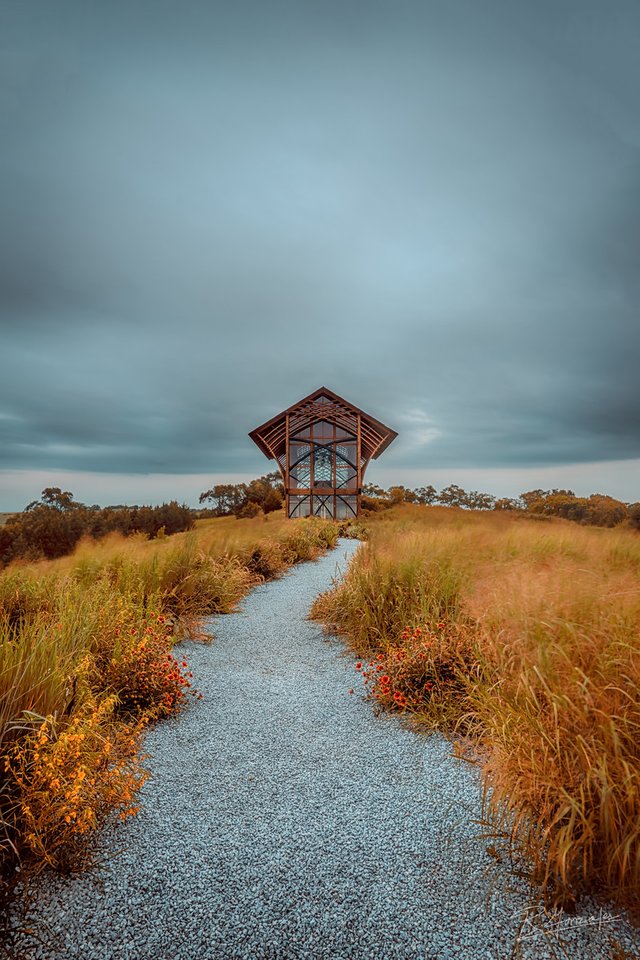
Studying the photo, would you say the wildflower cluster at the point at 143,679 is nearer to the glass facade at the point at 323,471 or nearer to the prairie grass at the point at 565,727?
the prairie grass at the point at 565,727

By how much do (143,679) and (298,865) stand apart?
2020 mm

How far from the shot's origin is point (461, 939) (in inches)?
70.8

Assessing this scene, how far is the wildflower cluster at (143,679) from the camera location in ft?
12.0

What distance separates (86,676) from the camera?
3.42 metres

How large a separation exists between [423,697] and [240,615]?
347cm

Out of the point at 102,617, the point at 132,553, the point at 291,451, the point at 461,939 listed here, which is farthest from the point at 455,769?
the point at 291,451

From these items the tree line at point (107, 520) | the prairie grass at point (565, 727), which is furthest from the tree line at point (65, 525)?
the prairie grass at point (565, 727)

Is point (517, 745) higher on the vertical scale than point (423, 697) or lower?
higher

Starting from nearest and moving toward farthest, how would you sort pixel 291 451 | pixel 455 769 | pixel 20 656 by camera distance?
1. pixel 20 656
2. pixel 455 769
3. pixel 291 451

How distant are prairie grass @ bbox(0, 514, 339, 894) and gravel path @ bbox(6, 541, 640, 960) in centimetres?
19

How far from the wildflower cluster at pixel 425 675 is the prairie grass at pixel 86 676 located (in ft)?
5.00

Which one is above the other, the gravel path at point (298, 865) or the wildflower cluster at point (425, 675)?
the wildflower cluster at point (425, 675)

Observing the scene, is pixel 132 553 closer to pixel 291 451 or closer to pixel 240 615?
pixel 240 615

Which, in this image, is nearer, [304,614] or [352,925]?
[352,925]
